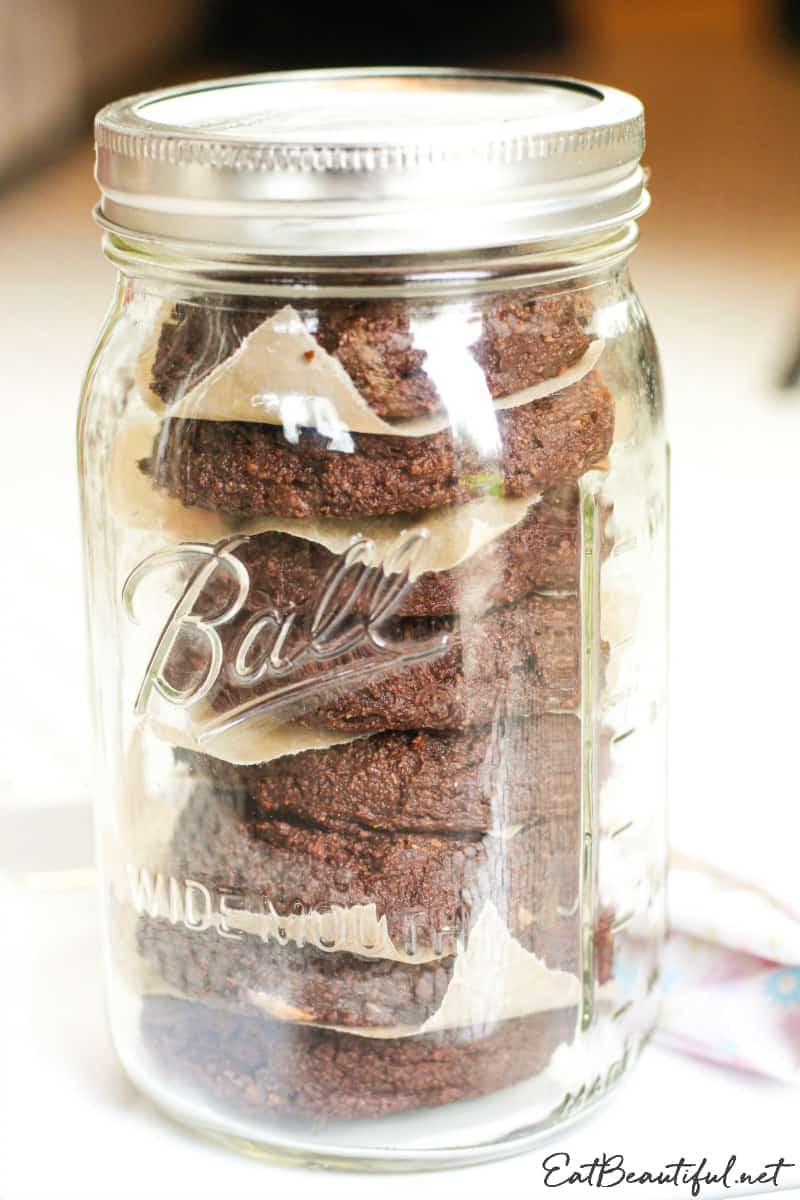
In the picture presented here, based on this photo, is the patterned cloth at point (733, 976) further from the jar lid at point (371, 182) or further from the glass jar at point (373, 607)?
the jar lid at point (371, 182)

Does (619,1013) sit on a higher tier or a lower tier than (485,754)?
lower

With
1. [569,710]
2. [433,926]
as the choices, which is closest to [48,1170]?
[433,926]

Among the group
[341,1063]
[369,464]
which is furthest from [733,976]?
[369,464]

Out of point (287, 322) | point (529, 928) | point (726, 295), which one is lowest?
point (726, 295)

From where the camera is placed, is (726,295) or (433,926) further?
(726,295)

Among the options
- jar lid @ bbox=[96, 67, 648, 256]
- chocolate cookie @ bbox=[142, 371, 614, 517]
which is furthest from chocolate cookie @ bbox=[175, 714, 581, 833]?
jar lid @ bbox=[96, 67, 648, 256]

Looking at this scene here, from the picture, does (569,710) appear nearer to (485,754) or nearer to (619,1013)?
(485,754)

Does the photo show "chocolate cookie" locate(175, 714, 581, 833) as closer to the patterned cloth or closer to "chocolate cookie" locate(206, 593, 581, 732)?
"chocolate cookie" locate(206, 593, 581, 732)

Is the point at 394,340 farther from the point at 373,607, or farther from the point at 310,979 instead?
the point at 310,979
